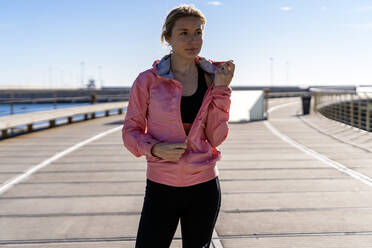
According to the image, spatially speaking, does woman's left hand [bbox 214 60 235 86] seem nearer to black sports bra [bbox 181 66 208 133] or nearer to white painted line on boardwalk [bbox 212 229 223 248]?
black sports bra [bbox 181 66 208 133]

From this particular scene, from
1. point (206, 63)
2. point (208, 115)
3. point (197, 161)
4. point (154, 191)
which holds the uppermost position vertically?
point (206, 63)

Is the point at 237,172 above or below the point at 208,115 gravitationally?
below

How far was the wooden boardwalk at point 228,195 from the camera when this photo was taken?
169 inches

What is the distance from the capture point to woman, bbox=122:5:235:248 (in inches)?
85.8

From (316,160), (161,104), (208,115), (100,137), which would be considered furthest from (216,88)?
(100,137)

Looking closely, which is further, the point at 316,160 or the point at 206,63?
the point at 316,160

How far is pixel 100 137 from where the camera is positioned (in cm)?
1230

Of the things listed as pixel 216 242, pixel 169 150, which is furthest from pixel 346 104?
pixel 169 150

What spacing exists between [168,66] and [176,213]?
0.73m

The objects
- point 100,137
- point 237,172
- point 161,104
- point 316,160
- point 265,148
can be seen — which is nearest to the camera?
point 161,104

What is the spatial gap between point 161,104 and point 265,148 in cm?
815

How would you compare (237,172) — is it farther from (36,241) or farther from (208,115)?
(208,115)

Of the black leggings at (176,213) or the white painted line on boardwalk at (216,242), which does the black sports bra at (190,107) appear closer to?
the black leggings at (176,213)

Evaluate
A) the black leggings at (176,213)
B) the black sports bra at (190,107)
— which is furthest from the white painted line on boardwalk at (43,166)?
the black sports bra at (190,107)
